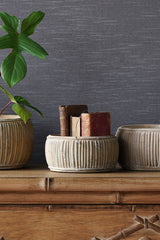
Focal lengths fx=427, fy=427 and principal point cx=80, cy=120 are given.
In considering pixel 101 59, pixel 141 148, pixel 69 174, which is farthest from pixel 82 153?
pixel 101 59

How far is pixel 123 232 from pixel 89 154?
22 centimetres

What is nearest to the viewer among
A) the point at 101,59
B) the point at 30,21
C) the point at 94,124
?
the point at 94,124

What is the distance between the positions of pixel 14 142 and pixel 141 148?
37cm

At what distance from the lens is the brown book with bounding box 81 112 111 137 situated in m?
1.19

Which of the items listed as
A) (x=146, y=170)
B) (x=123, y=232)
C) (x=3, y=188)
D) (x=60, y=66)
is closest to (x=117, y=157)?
(x=146, y=170)

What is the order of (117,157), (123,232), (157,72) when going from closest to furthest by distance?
(123,232)
(117,157)
(157,72)

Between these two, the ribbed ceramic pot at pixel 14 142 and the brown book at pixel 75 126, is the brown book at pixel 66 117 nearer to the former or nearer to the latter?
the brown book at pixel 75 126

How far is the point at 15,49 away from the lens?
49.6 inches

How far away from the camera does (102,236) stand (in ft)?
3.63

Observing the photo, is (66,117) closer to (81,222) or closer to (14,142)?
(14,142)

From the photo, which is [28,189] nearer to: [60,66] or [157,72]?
[60,66]

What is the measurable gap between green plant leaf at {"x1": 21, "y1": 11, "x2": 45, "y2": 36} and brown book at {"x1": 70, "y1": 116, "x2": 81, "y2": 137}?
0.32 meters

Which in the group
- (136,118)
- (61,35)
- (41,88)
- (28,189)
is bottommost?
(28,189)

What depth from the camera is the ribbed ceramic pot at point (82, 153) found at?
116cm
